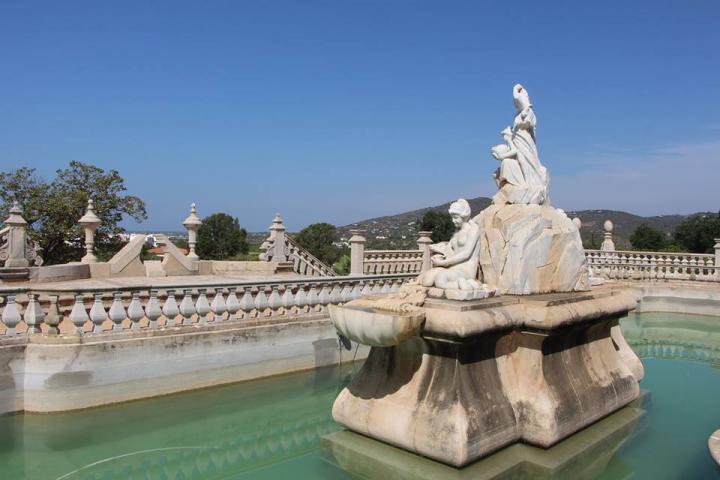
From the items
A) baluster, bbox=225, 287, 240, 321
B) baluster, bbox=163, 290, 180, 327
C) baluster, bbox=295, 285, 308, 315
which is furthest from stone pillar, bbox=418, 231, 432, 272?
baluster, bbox=163, 290, 180, 327

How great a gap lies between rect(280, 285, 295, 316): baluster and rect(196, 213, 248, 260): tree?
76.1 ft

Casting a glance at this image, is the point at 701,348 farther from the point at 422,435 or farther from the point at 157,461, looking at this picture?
the point at 157,461

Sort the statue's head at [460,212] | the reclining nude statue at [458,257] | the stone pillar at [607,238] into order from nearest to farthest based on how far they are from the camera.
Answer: the reclining nude statue at [458,257], the statue's head at [460,212], the stone pillar at [607,238]

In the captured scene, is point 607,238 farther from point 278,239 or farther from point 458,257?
point 458,257

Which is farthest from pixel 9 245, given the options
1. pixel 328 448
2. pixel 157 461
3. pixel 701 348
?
pixel 701 348

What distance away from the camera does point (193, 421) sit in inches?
285

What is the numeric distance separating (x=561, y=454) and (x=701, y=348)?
28.6 feet

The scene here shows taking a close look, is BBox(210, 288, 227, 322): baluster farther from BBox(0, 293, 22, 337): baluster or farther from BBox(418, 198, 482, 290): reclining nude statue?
BBox(418, 198, 482, 290): reclining nude statue


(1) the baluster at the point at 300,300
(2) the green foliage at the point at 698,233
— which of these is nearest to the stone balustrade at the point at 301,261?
(1) the baluster at the point at 300,300

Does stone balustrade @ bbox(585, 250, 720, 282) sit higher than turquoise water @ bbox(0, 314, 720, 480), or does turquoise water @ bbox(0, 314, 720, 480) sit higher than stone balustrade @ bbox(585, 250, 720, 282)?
stone balustrade @ bbox(585, 250, 720, 282)

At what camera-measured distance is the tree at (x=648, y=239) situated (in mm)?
37844

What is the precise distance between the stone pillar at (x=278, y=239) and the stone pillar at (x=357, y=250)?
2.70 m

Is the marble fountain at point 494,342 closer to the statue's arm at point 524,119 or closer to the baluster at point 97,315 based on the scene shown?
the statue's arm at point 524,119

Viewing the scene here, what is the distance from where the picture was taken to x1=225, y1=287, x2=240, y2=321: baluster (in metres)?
8.93
